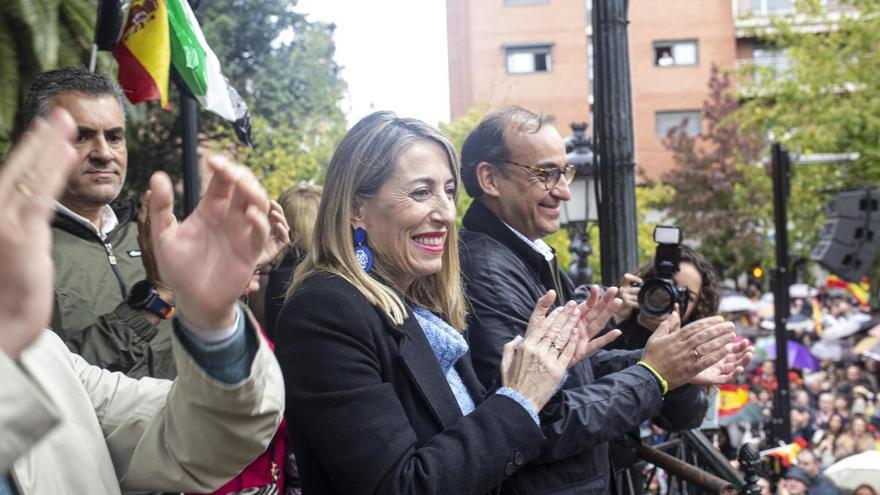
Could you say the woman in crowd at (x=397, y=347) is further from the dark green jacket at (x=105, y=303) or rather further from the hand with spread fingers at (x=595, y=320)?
the dark green jacket at (x=105, y=303)

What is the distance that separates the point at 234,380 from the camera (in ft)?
5.20

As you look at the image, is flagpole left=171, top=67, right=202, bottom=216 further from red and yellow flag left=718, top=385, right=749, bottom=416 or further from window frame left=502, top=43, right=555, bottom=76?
window frame left=502, top=43, right=555, bottom=76

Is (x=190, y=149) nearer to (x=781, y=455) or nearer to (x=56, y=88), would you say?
(x=56, y=88)

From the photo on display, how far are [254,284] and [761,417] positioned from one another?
1013 centimetres

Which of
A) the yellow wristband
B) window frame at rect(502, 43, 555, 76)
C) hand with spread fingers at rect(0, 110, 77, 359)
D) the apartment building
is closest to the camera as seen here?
hand with spread fingers at rect(0, 110, 77, 359)

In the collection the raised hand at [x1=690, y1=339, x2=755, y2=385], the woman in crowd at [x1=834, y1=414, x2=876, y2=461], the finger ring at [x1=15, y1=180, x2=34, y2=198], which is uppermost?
the finger ring at [x1=15, y1=180, x2=34, y2=198]

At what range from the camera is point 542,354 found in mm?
2689

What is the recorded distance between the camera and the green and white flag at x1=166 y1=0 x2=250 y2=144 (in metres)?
4.96

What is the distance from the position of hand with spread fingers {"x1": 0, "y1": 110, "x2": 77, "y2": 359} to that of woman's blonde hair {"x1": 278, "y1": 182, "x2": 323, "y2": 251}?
10.6ft

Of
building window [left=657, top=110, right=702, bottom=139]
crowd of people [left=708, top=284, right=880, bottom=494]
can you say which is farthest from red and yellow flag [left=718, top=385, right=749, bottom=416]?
building window [left=657, top=110, right=702, bottom=139]

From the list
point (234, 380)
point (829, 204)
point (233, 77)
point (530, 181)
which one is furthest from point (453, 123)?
point (234, 380)

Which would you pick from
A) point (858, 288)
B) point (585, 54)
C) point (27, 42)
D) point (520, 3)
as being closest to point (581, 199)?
point (27, 42)

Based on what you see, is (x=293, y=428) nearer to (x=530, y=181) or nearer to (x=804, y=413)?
(x=530, y=181)

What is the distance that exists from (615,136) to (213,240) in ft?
11.5
